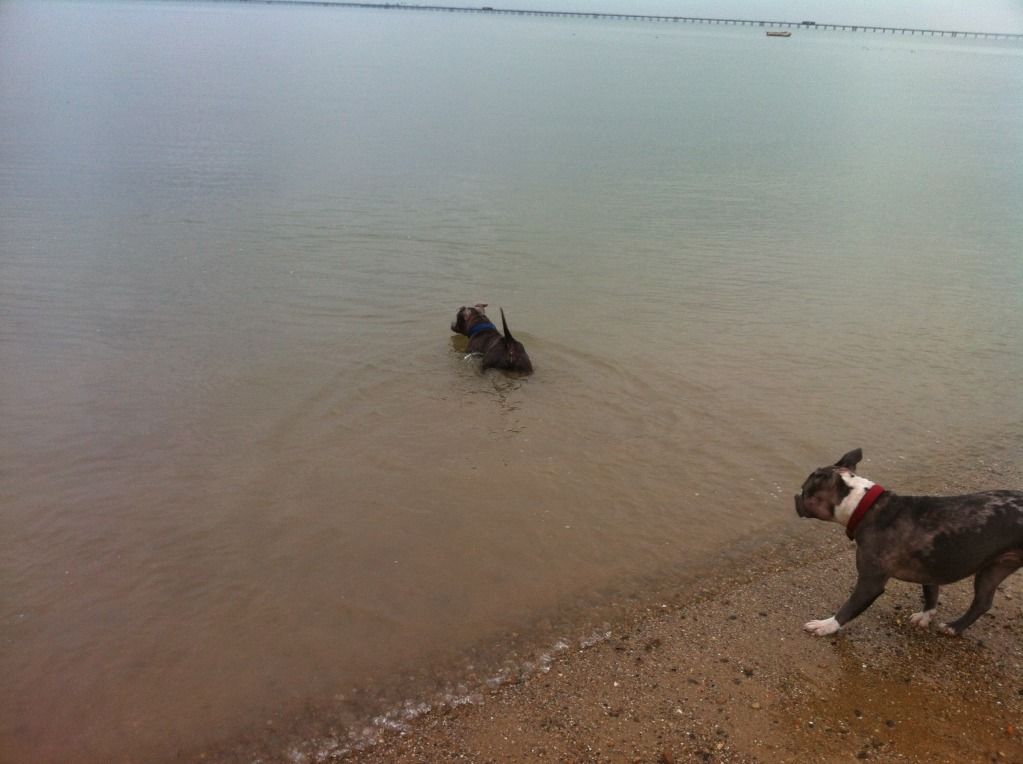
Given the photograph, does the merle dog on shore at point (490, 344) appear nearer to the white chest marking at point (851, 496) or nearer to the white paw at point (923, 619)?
the white chest marking at point (851, 496)

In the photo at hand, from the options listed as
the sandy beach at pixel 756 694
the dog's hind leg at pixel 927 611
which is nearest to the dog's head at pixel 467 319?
the sandy beach at pixel 756 694

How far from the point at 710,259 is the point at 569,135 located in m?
16.7

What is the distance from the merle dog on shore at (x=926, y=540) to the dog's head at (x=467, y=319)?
5.59 meters

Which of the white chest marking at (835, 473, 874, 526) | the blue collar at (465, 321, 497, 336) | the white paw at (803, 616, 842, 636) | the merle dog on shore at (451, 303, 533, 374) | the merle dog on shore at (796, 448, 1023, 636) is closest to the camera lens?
the merle dog on shore at (796, 448, 1023, 636)

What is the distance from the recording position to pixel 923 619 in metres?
5.57

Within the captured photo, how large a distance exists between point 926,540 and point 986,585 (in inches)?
20.6

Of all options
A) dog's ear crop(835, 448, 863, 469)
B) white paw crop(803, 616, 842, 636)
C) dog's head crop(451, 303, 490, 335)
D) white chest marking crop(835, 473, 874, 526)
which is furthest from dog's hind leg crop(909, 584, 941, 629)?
dog's head crop(451, 303, 490, 335)

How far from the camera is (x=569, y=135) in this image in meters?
29.7

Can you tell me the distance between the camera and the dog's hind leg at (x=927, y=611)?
5.56 metres

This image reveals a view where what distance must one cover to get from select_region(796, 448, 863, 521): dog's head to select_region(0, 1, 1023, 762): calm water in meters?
1.03

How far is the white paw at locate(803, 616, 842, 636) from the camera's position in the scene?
17.7 feet

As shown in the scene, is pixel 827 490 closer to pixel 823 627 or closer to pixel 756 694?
pixel 823 627

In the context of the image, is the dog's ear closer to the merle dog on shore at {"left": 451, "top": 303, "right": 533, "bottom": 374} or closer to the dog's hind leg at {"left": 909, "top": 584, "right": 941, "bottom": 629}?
the dog's hind leg at {"left": 909, "top": 584, "right": 941, "bottom": 629}

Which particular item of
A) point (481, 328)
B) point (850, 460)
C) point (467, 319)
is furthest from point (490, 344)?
point (850, 460)
